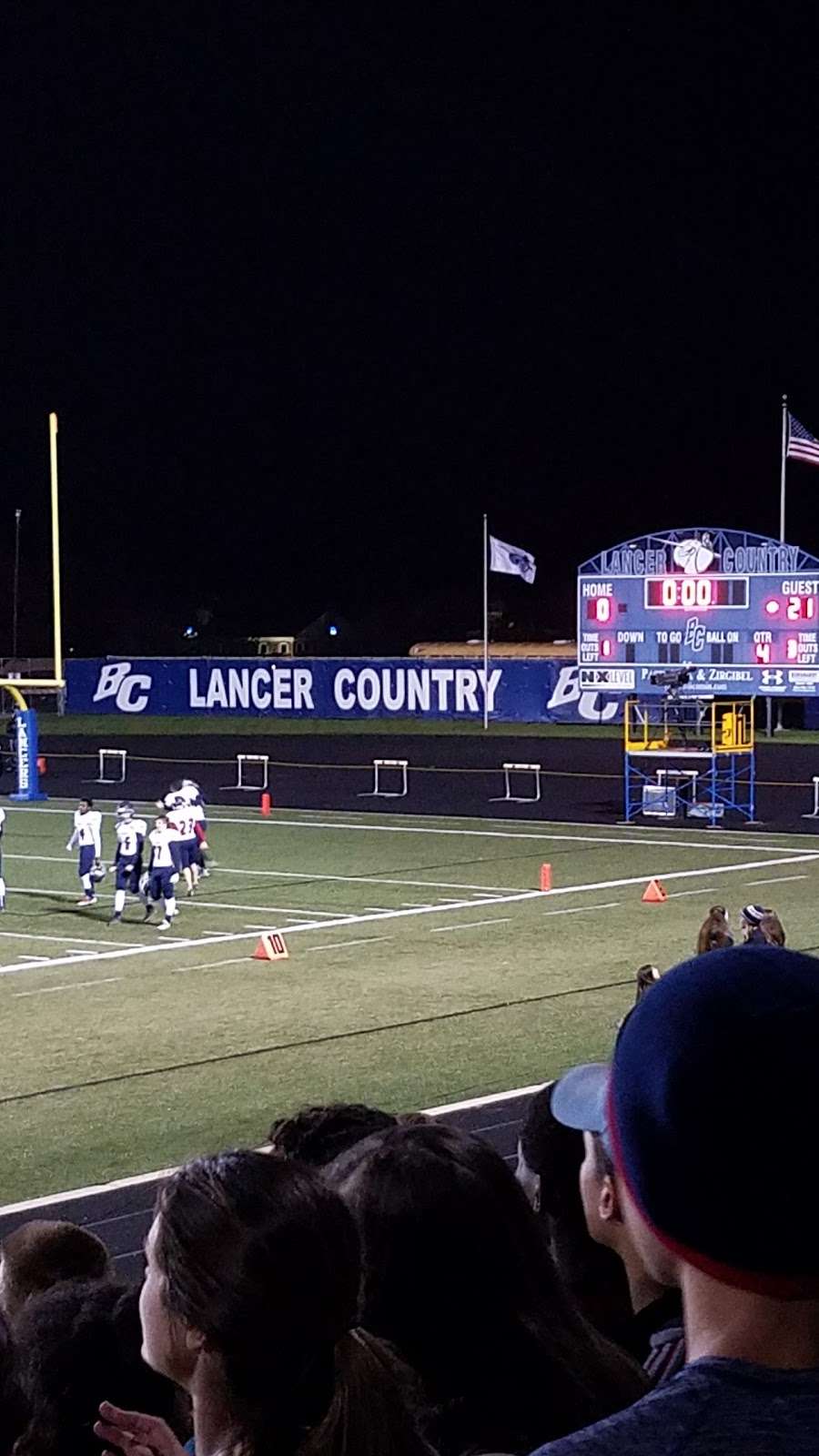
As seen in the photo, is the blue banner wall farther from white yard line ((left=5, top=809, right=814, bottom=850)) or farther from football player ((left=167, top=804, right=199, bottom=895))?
football player ((left=167, top=804, right=199, bottom=895))

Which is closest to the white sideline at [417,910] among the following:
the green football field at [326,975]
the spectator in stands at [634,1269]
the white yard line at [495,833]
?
the green football field at [326,975]

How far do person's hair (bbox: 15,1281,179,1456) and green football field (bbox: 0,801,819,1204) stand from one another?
7.53 m

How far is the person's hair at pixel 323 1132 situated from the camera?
13.5ft

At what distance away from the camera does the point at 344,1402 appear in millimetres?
2576

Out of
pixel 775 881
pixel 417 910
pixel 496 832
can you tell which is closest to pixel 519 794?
pixel 496 832

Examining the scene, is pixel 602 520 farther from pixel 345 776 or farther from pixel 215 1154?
pixel 215 1154

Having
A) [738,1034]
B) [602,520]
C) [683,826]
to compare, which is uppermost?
[602,520]

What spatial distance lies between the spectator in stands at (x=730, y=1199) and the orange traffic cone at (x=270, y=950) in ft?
59.2

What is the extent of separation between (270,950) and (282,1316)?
56.8 feet

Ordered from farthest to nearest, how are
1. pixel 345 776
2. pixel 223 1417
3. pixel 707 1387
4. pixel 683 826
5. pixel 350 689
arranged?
pixel 350 689 < pixel 345 776 < pixel 683 826 < pixel 223 1417 < pixel 707 1387

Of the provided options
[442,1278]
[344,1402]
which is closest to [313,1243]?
[344,1402]

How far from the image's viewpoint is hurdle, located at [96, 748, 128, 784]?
42.1 metres

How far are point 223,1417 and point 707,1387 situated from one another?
3.52 ft

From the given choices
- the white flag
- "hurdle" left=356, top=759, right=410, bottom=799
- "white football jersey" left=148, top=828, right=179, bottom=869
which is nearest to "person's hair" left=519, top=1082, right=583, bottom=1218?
"white football jersey" left=148, top=828, right=179, bottom=869
